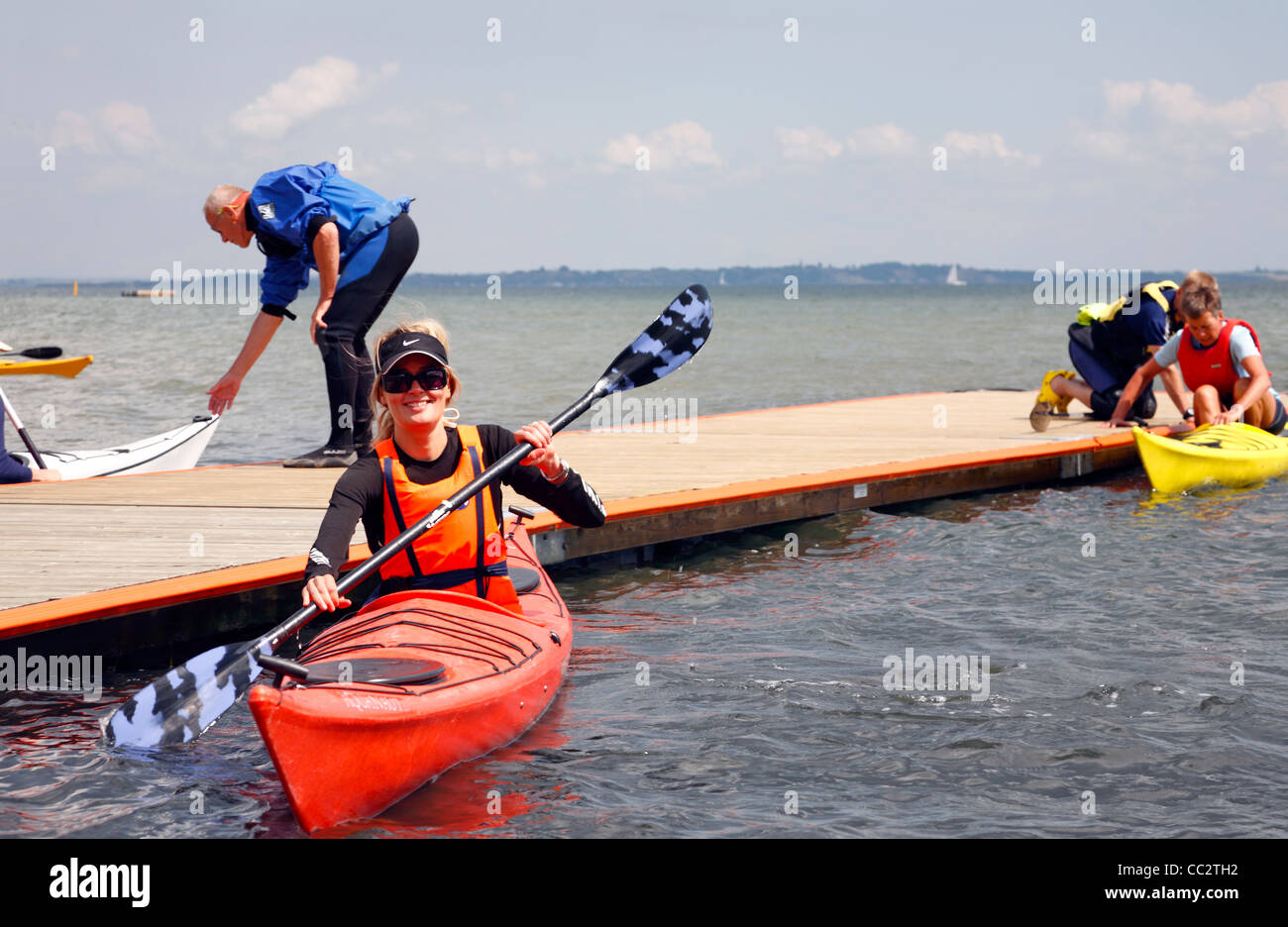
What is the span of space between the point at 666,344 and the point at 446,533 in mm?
1667

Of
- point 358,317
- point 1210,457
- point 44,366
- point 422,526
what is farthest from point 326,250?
point 1210,457

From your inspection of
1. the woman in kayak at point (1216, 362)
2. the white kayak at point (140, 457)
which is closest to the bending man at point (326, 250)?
the white kayak at point (140, 457)

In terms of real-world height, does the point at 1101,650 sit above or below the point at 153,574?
below

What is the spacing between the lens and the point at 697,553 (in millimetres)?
8438

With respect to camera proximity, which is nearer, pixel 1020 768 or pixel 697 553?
pixel 1020 768

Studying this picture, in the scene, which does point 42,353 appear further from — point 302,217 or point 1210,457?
point 1210,457

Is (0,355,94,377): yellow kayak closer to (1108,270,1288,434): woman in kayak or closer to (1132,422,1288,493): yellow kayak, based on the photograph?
(1132,422,1288,493): yellow kayak

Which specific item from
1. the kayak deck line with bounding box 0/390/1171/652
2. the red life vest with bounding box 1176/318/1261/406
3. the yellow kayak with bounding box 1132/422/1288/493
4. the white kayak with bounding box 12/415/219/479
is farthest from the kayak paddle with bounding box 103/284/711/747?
the red life vest with bounding box 1176/318/1261/406
